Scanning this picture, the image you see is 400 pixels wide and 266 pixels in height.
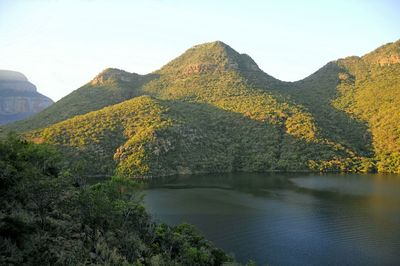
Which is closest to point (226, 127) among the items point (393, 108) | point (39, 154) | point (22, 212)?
point (393, 108)

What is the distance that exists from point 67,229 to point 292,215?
176 ft

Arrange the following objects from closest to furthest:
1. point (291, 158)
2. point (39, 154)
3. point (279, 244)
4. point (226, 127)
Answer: point (39, 154), point (279, 244), point (291, 158), point (226, 127)

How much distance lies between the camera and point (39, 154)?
4325 cm

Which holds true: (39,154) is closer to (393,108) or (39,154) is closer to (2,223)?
(2,223)

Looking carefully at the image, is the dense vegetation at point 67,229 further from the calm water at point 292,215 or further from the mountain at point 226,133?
the mountain at point 226,133

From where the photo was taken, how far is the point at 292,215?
7106 centimetres

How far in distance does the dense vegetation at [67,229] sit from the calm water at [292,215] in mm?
15443

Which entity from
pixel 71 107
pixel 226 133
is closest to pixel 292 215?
pixel 226 133

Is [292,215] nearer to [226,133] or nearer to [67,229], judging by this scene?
[67,229]

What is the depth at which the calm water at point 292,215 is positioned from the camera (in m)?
50.2

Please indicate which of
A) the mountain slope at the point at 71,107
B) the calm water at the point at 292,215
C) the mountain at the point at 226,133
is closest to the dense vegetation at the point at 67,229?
the calm water at the point at 292,215

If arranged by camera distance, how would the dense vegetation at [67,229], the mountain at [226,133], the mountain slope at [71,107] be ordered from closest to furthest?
the dense vegetation at [67,229], the mountain at [226,133], the mountain slope at [71,107]

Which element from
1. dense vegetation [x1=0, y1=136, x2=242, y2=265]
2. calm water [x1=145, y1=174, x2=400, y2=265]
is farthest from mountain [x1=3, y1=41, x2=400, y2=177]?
dense vegetation [x1=0, y1=136, x2=242, y2=265]

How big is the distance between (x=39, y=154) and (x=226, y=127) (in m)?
123
